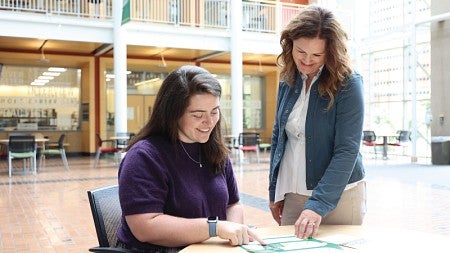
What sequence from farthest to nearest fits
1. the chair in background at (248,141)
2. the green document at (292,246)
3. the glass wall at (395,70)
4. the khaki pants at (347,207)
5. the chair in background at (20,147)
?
the glass wall at (395,70)
the chair in background at (248,141)
the chair in background at (20,147)
the khaki pants at (347,207)
the green document at (292,246)

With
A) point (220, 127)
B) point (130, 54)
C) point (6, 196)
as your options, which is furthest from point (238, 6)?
point (220, 127)

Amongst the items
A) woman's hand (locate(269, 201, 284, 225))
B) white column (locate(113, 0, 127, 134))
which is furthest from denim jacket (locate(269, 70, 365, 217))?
white column (locate(113, 0, 127, 134))

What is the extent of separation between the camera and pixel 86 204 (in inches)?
264

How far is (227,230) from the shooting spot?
5.17 ft

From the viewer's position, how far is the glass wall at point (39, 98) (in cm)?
1524

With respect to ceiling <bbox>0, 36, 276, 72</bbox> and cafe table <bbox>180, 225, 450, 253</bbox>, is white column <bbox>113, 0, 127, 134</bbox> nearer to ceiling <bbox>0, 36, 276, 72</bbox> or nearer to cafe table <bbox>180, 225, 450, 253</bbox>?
ceiling <bbox>0, 36, 276, 72</bbox>

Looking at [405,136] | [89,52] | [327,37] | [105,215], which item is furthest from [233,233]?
[89,52]

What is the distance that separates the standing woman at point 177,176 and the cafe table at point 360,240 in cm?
6

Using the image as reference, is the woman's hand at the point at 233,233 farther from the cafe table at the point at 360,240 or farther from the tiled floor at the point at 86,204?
the tiled floor at the point at 86,204

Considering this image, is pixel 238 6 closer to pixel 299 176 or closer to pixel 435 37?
pixel 435 37

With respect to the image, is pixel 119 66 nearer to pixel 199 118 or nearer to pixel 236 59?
pixel 236 59

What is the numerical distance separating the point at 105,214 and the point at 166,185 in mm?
501

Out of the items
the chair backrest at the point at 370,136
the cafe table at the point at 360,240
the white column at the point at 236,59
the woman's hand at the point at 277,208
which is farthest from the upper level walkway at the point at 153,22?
the cafe table at the point at 360,240

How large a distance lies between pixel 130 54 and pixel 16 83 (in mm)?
3714
